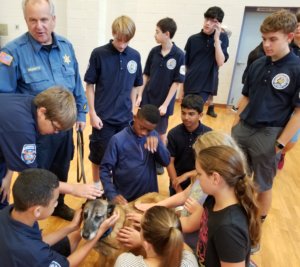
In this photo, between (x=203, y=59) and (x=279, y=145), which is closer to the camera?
(x=279, y=145)

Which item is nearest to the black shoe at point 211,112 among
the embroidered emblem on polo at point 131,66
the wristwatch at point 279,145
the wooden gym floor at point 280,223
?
the wooden gym floor at point 280,223

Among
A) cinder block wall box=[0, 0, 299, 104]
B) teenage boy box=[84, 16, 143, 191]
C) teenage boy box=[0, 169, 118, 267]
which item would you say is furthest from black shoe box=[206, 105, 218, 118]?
teenage boy box=[0, 169, 118, 267]

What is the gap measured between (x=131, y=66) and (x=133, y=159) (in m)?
0.96

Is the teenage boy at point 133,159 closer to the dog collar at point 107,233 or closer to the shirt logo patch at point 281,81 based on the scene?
the dog collar at point 107,233

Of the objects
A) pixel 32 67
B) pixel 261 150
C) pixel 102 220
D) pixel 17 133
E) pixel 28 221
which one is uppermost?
pixel 32 67

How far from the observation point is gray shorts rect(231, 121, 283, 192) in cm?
219

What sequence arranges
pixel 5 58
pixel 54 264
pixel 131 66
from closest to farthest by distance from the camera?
pixel 54 264, pixel 5 58, pixel 131 66

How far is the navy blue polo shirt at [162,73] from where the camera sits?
3.25m

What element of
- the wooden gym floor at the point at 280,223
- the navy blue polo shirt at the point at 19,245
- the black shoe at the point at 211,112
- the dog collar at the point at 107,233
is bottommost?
the wooden gym floor at the point at 280,223

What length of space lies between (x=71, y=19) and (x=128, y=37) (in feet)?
13.1

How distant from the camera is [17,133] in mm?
1451

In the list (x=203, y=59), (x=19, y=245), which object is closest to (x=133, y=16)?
(x=203, y=59)

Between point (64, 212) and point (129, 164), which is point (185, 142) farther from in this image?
point (64, 212)

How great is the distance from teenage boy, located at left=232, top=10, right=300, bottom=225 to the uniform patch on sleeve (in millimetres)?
1850
